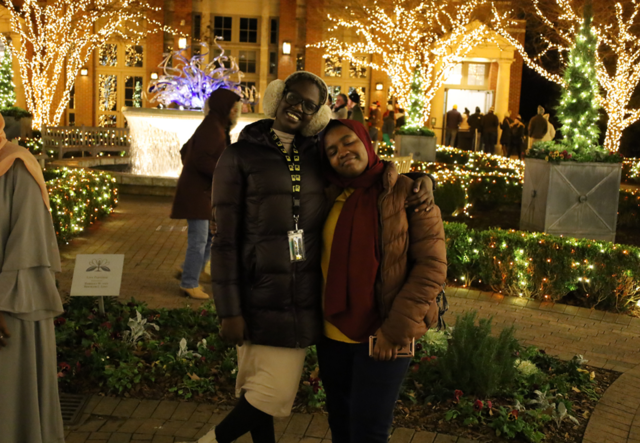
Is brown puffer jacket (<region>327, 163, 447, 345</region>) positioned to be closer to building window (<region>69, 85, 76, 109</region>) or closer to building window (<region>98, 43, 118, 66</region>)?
building window (<region>69, 85, 76, 109</region>)

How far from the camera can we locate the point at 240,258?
297 cm

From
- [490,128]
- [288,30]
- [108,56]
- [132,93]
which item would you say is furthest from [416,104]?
[108,56]

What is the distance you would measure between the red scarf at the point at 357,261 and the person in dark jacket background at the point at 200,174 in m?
3.13

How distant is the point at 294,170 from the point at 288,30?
28.8 m

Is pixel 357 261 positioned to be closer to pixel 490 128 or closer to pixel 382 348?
pixel 382 348

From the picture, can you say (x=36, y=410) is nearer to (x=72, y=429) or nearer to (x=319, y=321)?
(x=72, y=429)

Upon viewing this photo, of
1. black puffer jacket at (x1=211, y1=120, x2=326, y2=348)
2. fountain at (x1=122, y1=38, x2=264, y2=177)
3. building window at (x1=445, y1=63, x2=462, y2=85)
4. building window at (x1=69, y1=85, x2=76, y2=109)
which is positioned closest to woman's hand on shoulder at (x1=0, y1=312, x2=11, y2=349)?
black puffer jacket at (x1=211, y1=120, x2=326, y2=348)

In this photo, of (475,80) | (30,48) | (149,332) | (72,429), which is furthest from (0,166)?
(475,80)

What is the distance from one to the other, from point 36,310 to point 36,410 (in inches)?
16.3

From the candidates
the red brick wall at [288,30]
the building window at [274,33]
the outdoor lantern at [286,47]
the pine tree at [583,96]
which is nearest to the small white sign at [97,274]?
the pine tree at [583,96]

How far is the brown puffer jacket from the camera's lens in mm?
2760

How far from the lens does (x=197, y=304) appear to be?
626 centimetres

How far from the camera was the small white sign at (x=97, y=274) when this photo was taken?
198 inches

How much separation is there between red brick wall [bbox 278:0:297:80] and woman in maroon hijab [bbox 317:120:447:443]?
28103 millimetres
